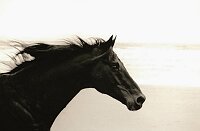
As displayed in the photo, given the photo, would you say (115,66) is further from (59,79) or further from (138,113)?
(138,113)

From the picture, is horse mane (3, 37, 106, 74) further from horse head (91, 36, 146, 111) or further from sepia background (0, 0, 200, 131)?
sepia background (0, 0, 200, 131)

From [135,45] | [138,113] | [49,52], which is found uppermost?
[49,52]

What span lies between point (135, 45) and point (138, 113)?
273 millimetres

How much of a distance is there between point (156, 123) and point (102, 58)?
0.44 m

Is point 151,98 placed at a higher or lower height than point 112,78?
lower

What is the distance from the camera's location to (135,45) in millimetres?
1436

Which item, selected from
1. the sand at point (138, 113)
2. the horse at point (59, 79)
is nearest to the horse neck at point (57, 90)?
the horse at point (59, 79)

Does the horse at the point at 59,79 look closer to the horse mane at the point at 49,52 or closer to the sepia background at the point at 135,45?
the horse mane at the point at 49,52

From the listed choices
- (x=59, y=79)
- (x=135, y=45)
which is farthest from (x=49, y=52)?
(x=135, y=45)

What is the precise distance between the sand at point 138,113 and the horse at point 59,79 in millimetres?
262

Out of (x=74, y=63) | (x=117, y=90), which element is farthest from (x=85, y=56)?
(x=117, y=90)

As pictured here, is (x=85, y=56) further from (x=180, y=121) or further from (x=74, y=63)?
(x=180, y=121)

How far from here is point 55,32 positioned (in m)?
1.45

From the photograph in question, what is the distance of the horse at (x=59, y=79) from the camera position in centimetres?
112
